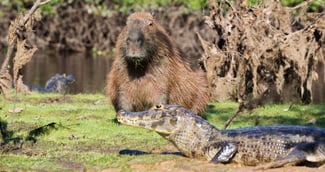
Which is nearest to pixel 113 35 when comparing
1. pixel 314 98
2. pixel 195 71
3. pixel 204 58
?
pixel 314 98

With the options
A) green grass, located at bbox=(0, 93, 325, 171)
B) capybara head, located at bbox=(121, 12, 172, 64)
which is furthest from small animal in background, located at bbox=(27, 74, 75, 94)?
capybara head, located at bbox=(121, 12, 172, 64)

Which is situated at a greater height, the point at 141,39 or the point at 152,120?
the point at 141,39

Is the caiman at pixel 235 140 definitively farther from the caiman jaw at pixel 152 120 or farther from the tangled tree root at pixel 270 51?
the tangled tree root at pixel 270 51

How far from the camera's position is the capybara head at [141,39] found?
36.4ft

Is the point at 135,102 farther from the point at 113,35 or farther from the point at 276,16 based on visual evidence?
the point at 113,35

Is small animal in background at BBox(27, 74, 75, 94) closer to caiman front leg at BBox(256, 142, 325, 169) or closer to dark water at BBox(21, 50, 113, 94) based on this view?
dark water at BBox(21, 50, 113, 94)

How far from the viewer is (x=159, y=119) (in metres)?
8.64

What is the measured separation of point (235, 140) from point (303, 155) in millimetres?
756

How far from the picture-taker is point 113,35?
32031 millimetres

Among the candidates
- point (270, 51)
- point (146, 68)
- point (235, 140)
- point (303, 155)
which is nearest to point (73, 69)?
point (270, 51)

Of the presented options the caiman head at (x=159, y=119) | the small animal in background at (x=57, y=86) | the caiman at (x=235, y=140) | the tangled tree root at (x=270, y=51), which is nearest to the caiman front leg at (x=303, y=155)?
the caiman at (x=235, y=140)

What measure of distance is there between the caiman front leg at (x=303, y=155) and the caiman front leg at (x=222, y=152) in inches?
16.1

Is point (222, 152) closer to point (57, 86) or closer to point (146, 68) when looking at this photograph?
point (146, 68)

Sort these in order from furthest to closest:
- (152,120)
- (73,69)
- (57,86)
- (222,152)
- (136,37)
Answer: (73,69)
(57,86)
(136,37)
(152,120)
(222,152)
